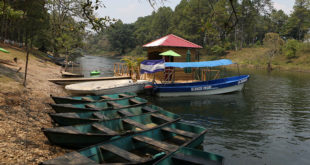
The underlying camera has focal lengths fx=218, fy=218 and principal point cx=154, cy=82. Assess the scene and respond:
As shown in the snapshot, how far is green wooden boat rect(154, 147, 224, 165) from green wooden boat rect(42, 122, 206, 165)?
276mm

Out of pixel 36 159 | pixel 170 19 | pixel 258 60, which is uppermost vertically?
pixel 170 19

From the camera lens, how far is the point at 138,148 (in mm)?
8297

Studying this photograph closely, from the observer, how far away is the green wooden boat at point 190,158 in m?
6.56

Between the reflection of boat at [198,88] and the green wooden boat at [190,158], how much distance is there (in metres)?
13.7

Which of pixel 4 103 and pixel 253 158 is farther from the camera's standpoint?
pixel 4 103

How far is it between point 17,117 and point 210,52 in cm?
7709

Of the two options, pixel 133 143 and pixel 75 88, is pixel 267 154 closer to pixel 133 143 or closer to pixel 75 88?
pixel 133 143

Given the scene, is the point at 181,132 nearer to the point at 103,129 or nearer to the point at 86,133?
the point at 103,129

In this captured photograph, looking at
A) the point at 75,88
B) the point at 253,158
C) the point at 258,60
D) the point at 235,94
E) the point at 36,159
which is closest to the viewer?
the point at 36,159

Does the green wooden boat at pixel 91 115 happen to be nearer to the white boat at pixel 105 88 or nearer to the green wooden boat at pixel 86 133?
the green wooden boat at pixel 86 133

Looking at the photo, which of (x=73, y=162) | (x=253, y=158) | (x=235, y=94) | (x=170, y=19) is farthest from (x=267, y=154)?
(x=170, y=19)

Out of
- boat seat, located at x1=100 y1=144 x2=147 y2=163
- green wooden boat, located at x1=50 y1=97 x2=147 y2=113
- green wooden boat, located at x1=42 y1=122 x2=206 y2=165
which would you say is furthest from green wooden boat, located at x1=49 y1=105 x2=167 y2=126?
boat seat, located at x1=100 y1=144 x2=147 y2=163

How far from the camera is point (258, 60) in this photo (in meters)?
57.4

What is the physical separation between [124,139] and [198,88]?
14508mm
